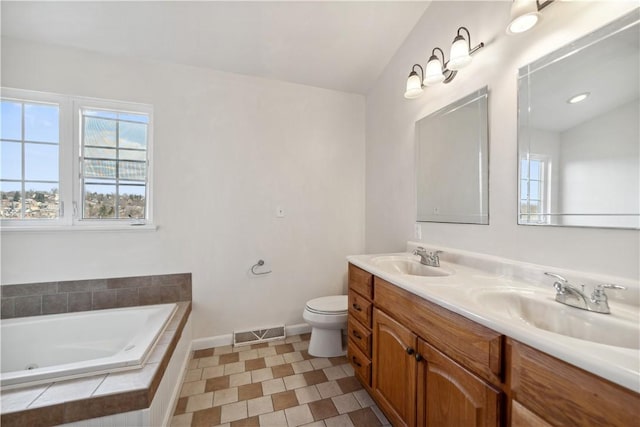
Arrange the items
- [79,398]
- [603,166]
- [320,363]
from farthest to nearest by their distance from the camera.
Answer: [320,363]
[79,398]
[603,166]

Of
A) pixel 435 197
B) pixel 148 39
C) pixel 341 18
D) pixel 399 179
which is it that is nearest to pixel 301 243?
pixel 399 179

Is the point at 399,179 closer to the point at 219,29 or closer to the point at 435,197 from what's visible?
the point at 435,197

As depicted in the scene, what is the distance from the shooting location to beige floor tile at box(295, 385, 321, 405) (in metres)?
1.57

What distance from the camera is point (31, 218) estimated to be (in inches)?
71.4

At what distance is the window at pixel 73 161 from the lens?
1.79m

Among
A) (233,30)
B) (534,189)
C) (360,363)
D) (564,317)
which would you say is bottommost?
(360,363)

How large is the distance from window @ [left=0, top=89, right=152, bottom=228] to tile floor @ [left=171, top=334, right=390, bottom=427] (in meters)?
1.32

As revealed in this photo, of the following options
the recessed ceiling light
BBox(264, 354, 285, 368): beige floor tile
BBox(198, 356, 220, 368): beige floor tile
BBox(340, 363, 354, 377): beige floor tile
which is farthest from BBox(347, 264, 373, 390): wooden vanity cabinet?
the recessed ceiling light

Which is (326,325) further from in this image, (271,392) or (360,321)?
(271,392)

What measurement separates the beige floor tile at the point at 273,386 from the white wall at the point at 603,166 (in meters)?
1.84

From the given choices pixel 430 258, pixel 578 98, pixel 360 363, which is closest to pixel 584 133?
pixel 578 98

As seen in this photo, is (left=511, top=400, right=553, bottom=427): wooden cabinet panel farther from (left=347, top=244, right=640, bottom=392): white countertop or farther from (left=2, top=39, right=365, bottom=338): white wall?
(left=2, top=39, right=365, bottom=338): white wall

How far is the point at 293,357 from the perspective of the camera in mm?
2029

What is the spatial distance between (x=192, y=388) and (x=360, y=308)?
1254mm
